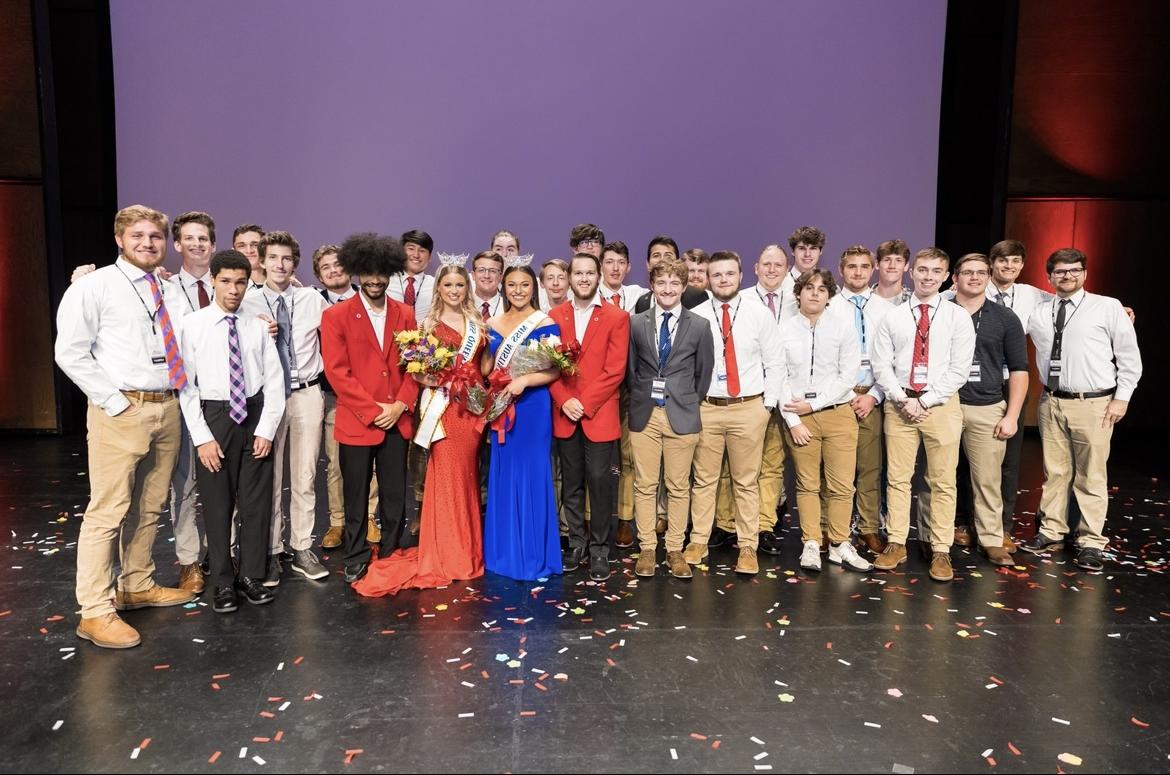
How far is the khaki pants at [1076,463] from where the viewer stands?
421cm

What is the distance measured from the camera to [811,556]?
408 cm

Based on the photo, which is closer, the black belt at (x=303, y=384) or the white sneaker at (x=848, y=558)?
the black belt at (x=303, y=384)

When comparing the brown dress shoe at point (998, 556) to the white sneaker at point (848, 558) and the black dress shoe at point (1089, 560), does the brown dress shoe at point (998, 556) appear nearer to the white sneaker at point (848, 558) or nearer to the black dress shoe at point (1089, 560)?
the black dress shoe at point (1089, 560)

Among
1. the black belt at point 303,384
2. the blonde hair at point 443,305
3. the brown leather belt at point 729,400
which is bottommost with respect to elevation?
the brown leather belt at point 729,400

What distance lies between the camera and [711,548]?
175 inches

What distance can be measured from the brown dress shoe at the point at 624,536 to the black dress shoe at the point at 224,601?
6.58ft

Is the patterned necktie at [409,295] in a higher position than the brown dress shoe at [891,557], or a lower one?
higher

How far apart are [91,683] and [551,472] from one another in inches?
83.2

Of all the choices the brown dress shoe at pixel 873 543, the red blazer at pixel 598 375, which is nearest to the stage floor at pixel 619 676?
the brown dress shoe at pixel 873 543

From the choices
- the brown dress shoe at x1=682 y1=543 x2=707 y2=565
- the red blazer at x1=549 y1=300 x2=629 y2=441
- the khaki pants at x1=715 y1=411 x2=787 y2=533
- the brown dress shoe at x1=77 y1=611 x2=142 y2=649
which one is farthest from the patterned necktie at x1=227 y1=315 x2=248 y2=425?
the khaki pants at x1=715 y1=411 x2=787 y2=533

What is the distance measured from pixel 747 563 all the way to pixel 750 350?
3.55 ft

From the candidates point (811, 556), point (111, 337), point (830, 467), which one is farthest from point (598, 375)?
point (111, 337)

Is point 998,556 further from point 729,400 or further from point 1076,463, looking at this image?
point 729,400

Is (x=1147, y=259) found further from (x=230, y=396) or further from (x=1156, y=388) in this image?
(x=230, y=396)
